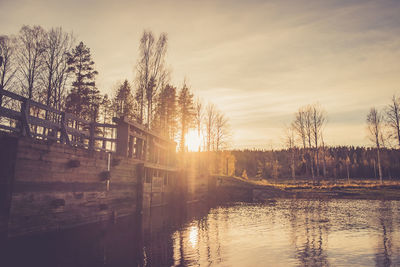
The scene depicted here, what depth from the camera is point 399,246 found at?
10.4 meters

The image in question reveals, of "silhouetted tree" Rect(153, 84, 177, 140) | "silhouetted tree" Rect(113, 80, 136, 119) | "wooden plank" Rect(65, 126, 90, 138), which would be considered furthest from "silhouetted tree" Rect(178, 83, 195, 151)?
"wooden plank" Rect(65, 126, 90, 138)

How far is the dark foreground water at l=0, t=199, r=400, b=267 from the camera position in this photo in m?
8.55

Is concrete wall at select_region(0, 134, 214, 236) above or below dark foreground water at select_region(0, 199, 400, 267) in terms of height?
above

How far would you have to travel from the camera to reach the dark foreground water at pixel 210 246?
8.55 m

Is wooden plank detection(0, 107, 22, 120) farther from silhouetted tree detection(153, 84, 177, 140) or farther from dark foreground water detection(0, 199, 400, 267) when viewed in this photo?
silhouetted tree detection(153, 84, 177, 140)

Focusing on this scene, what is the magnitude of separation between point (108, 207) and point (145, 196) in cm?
595

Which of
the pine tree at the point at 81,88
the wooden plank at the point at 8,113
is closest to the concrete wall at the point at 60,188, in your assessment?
the wooden plank at the point at 8,113

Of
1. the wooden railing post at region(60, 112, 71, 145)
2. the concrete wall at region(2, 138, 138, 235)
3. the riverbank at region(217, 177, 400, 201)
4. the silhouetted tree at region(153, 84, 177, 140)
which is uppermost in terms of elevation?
the silhouetted tree at region(153, 84, 177, 140)

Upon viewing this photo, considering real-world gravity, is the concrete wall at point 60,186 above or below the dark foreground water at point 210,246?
above

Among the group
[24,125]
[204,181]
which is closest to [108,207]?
[24,125]

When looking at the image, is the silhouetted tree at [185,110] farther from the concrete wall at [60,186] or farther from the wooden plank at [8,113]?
the wooden plank at [8,113]

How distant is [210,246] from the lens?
1092 centimetres

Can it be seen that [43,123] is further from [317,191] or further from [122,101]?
[317,191]

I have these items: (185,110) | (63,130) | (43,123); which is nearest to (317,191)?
(185,110)
